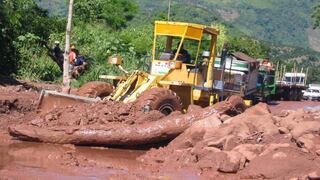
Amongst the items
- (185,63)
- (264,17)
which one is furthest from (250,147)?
(264,17)

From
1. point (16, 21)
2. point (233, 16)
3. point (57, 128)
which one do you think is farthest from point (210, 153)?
point (233, 16)

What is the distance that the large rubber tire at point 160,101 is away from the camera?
14.7 m

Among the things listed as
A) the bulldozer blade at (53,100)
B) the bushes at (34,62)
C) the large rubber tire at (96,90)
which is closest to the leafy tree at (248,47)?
the bushes at (34,62)

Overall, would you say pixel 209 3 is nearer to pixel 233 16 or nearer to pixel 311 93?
pixel 233 16

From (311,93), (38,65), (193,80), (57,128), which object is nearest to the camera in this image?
(57,128)

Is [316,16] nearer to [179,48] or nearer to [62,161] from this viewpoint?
[179,48]

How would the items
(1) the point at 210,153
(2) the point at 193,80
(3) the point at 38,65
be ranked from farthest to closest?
(3) the point at 38,65
(2) the point at 193,80
(1) the point at 210,153

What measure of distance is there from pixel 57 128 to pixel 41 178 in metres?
3.59

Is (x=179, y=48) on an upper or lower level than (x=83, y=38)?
upper

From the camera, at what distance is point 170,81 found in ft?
52.5

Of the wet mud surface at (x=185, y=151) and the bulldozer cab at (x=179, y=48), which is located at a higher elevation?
the bulldozer cab at (x=179, y=48)

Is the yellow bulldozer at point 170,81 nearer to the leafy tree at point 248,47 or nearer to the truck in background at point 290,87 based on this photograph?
the truck in background at point 290,87

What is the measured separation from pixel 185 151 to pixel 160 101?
222 cm

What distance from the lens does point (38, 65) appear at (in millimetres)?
26719
